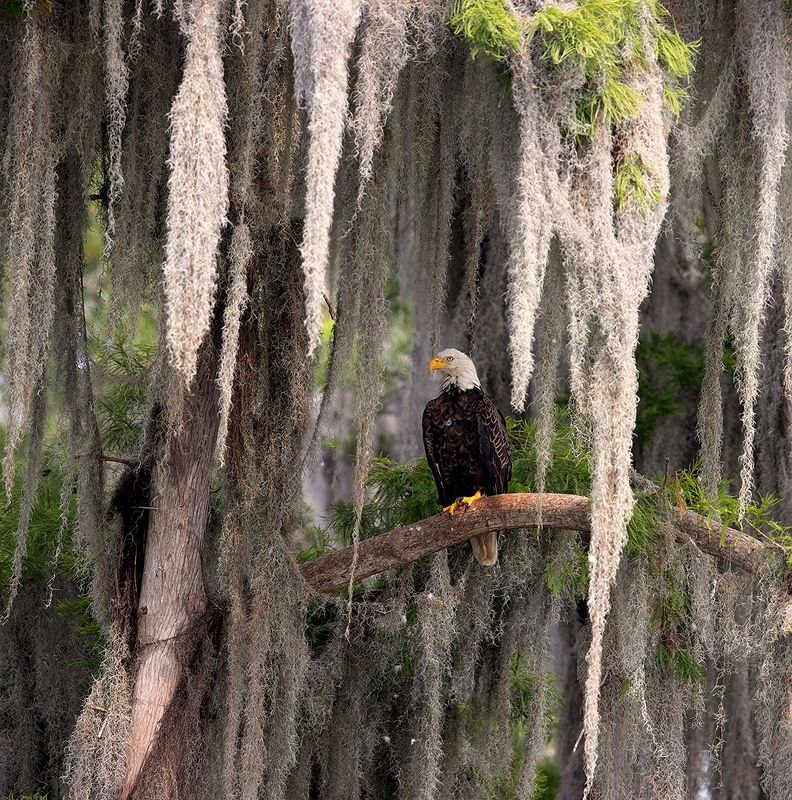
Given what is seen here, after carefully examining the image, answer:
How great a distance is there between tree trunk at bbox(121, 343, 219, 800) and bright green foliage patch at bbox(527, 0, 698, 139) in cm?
130

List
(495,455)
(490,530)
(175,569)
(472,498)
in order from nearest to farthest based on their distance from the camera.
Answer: (175,569) < (490,530) < (472,498) < (495,455)

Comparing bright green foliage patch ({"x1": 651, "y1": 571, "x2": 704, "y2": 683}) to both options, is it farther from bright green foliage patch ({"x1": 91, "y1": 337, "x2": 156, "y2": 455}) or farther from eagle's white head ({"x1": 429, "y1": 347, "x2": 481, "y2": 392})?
bright green foliage patch ({"x1": 91, "y1": 337, "x2": 156, "y2": 455})

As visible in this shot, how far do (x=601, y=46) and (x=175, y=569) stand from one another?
1922 millimetres

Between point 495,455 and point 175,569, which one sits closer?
point 175,569

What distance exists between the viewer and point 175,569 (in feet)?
12.5

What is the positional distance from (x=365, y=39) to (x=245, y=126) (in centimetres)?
41

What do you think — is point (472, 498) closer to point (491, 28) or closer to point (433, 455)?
point (433, 455)

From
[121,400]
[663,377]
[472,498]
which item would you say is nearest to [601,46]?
[472,498]

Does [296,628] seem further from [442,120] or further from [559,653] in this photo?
[559,653]

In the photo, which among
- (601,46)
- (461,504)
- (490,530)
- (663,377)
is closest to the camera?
(601,46)

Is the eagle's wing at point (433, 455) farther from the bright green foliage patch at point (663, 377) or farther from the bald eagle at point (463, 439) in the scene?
the bright green foliage patch at point (663, 377)

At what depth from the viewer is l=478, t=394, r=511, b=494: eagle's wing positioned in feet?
14.9

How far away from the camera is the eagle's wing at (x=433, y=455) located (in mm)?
4602

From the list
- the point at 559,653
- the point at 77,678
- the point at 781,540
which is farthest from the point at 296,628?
the point at 559,653
